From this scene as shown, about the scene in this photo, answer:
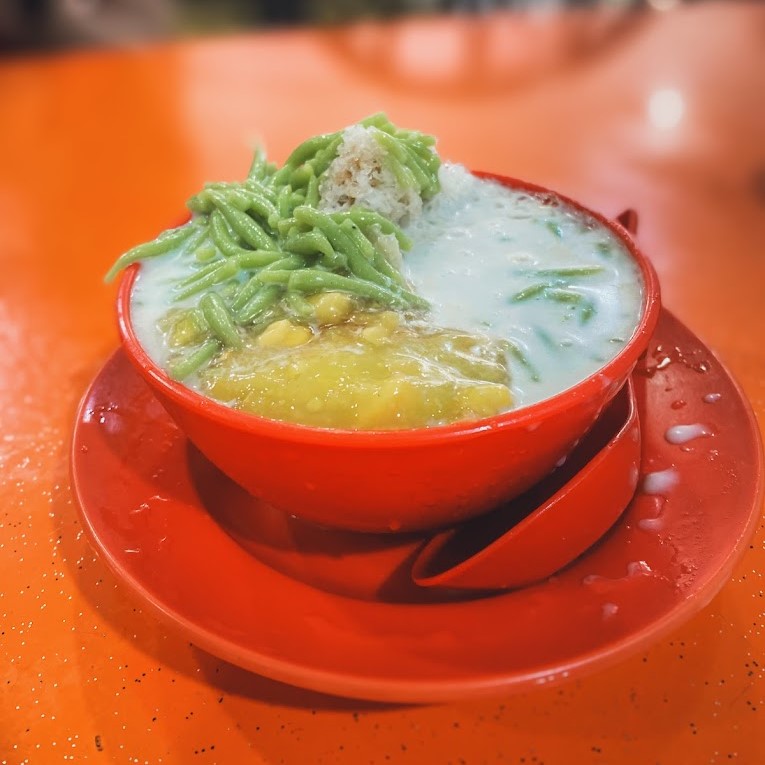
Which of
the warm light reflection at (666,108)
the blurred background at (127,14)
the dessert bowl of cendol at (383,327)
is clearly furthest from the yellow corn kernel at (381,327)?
the blurred background at (127,14)

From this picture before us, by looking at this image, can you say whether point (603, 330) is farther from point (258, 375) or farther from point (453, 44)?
point (453, 44)

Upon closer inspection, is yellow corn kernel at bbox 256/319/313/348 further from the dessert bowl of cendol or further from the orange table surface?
the orange table surface

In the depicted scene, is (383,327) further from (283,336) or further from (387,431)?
(387,431)

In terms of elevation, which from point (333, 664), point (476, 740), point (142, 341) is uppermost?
point (142, 341)

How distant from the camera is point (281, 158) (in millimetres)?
2947

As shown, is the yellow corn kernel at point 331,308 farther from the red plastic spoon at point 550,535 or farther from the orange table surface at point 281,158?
the orange table surface at point 281,158

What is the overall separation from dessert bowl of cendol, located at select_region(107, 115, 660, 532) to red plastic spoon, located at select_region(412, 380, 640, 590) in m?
0.06

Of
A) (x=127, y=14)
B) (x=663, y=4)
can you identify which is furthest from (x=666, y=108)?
(x=127, y=14)

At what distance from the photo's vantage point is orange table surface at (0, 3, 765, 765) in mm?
1029

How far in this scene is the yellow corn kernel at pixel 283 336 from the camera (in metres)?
1.16

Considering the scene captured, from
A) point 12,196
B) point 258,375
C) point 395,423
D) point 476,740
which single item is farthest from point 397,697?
point 12,196

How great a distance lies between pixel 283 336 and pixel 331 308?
0.10m

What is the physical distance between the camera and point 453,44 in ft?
13.2

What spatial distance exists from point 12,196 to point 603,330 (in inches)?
96.8
